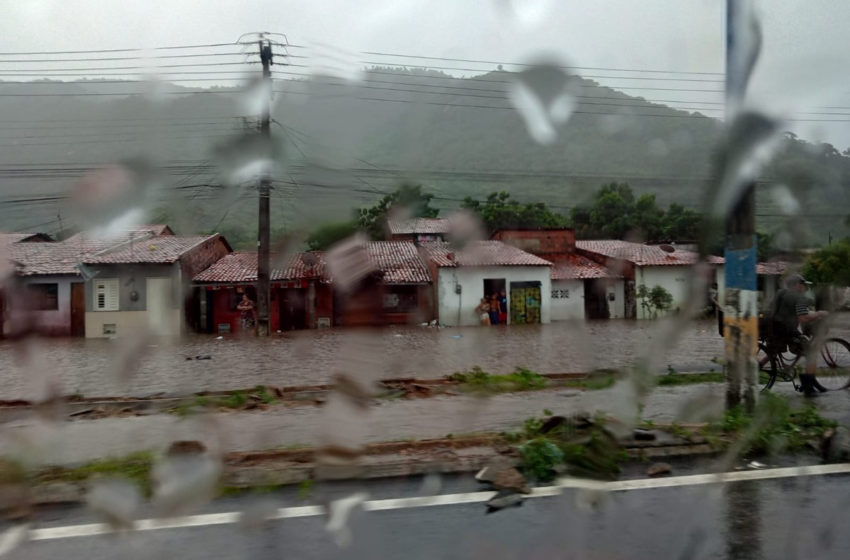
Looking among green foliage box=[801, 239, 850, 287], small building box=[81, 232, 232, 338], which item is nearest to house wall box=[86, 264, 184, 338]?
small building box=[81, 232, 232, 338]

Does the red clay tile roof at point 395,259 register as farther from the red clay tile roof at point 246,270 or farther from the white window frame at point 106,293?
the white window frame at point 106,293

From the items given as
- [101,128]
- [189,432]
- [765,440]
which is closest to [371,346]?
[101,128]

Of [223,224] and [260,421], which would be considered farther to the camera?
[260,421]

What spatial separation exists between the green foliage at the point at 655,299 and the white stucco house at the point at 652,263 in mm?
23

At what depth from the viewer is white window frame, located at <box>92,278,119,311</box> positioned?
258 centimetres

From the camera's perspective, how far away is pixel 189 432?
288 centimetres

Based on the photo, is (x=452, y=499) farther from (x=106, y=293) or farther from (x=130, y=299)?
(x=106, y=293)

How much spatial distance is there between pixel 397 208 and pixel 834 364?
5.70 metres

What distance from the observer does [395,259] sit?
227cm

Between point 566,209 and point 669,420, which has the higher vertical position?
point 566,209

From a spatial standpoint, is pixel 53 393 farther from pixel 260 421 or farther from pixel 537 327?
pixel 537 327

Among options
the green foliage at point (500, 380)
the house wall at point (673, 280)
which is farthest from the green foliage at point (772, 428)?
the green foliage at point (500, 380)

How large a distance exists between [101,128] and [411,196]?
1021mm

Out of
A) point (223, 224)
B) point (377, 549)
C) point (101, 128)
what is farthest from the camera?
point (377, 549)
